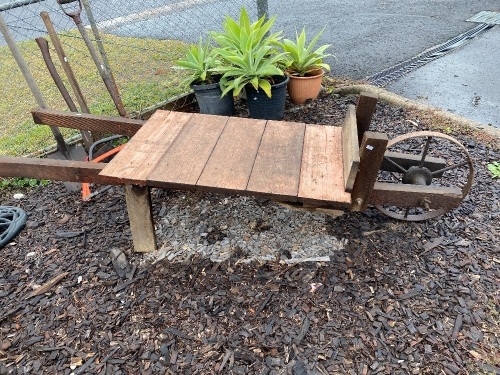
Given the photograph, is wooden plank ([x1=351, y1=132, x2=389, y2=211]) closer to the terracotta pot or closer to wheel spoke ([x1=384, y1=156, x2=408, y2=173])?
wheel spoke ([x1=384, y1=156, x2=408, y2=173])

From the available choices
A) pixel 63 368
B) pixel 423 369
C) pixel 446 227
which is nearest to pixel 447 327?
pixel 423 369

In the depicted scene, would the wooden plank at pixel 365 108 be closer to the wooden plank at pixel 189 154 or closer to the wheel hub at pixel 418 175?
the wheel hub at pixel 418 175

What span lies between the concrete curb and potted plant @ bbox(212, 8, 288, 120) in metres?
0.89

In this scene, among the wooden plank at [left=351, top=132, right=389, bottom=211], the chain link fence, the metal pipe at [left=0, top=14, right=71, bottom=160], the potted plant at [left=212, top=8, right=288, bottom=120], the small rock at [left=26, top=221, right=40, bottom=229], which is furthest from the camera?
the chain link fence

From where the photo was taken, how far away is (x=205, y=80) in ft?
12.2

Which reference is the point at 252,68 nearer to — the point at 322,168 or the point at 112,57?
the point at 322,168

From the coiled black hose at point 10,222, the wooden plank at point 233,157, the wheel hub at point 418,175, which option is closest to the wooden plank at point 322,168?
the wooden plank at point 233,157

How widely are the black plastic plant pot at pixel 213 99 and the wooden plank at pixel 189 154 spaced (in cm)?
97

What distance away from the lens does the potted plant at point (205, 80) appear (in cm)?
361

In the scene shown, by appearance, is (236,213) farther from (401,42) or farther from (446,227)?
(401,42)

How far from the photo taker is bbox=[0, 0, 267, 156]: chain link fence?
4.03m

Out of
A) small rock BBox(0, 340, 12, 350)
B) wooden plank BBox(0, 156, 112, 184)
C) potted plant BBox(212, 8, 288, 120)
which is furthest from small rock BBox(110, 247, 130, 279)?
potted plant BBox(212, 8, 288, 120)

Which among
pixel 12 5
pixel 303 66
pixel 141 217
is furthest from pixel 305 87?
pixel 12 5

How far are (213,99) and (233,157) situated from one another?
1617 mm
